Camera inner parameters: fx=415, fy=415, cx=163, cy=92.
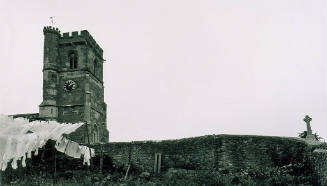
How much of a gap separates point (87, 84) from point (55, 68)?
322 cm

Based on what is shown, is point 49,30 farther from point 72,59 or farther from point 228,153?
point 228,153

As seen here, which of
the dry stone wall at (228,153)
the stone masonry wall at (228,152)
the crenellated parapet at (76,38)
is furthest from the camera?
the crenellated parapet at (76,38)

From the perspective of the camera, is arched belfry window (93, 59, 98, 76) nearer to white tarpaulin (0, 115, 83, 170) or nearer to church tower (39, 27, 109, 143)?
church tower (39, 27, 109, 143)

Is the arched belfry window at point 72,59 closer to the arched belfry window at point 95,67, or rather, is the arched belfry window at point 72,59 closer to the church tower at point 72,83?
the church tower at point 72,83

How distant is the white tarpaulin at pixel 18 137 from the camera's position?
13.9m

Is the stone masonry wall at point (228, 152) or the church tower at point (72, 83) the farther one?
the church tower at point (72, 83)

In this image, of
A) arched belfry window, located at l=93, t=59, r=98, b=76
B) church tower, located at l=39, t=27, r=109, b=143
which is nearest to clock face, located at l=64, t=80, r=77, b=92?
church tower, located at l=39, t=27, r=109, b=143

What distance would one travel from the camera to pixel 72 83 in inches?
1462

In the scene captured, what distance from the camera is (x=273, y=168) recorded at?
63.1 feet

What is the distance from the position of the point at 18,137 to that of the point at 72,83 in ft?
76.2

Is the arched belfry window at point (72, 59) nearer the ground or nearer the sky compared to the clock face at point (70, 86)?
nearer the sky

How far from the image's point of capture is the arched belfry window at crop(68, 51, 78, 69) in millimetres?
38344

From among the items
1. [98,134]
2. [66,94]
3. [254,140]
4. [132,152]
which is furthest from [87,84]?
[254,140]

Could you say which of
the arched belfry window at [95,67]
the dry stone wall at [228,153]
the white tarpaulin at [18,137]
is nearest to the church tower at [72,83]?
the arched belfry window at [95,67]
